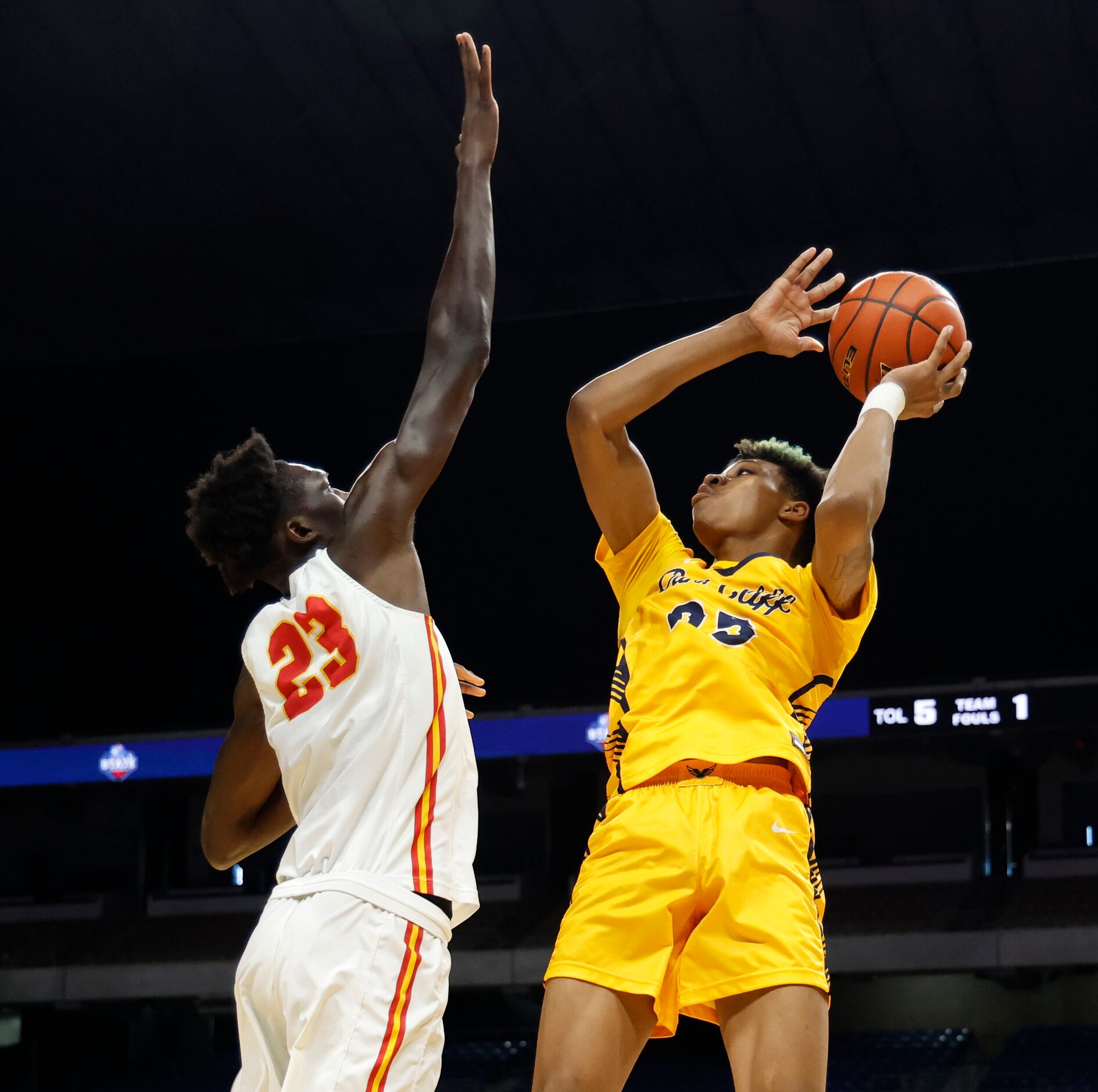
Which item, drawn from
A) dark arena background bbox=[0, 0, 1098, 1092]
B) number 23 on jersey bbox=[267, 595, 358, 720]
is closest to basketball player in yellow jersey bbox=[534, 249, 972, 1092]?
number 23 on jersey bbox=[267, 595, 358, 720]

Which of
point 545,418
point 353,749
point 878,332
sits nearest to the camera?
point 353,749

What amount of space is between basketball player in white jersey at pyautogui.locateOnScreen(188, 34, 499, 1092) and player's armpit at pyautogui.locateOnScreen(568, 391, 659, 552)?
753 mm

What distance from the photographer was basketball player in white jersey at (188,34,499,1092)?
2387 millimetres

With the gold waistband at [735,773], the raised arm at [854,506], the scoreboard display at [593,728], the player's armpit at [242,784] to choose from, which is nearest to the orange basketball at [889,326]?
the raised arm at [854,506]

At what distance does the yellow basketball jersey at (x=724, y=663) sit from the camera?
3373mm

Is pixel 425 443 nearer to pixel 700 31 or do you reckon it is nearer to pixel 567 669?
pixel 700 31

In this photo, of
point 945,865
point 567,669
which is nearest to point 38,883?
point 567,669

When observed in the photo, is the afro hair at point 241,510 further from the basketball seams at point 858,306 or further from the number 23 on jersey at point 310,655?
the basketball seams at point 858,306

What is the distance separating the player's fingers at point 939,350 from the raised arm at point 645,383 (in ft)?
0.97

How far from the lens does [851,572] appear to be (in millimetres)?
3477

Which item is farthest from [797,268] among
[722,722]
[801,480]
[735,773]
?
[735,773]

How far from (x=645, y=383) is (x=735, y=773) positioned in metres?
1.07

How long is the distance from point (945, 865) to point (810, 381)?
5.75 m

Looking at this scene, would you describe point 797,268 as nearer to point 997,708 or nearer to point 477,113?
point 477,113
